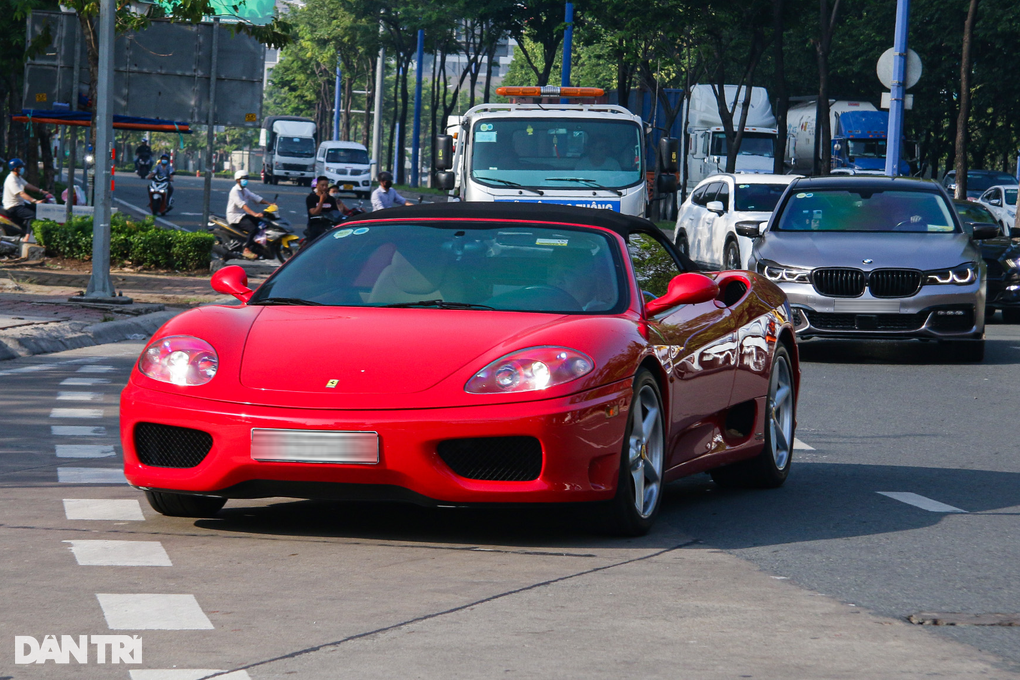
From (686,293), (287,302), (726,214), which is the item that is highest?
(726,214)

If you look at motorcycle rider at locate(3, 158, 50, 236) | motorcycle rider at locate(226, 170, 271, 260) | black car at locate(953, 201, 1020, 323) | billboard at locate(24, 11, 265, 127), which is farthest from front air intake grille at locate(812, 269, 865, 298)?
billboard at locate(24, 11, 265, 127)

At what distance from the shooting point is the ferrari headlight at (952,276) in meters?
14.1

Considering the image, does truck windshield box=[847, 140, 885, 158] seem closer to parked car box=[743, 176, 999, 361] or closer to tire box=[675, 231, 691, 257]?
tire box=[675, 231, 691, 257]

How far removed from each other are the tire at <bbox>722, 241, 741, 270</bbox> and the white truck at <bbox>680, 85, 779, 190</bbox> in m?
25.3

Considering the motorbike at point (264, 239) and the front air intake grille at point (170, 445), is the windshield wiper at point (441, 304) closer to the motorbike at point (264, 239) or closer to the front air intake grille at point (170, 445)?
the front air intake grille at point (170, 445)

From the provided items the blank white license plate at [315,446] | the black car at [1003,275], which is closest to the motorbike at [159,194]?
the black car at [1003,275]

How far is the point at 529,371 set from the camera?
573 cm

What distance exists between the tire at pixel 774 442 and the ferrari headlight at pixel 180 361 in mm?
2880

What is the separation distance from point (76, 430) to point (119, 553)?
3.54 meters

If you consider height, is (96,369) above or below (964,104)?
below

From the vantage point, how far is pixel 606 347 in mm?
5941

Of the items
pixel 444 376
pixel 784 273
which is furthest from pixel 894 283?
pixel 444 376

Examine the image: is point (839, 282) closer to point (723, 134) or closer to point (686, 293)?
point (686, 293)

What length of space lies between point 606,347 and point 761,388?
188cm
